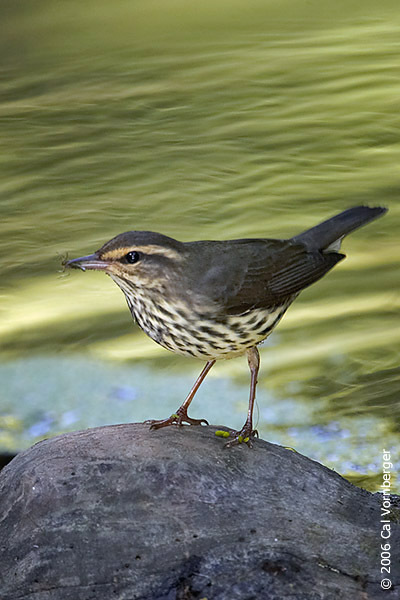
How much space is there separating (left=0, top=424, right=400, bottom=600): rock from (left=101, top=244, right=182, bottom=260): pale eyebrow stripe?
85cm

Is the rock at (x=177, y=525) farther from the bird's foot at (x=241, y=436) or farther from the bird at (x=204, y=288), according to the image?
the bird at (x=204, y=288)

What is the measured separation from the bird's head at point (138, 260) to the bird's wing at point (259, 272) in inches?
7.8

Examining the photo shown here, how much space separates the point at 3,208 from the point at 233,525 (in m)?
6.61

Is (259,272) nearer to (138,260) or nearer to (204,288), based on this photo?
(204,288)

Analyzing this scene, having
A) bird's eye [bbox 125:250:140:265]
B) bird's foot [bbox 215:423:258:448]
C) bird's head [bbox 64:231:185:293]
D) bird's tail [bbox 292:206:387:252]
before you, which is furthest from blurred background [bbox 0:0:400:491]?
bird's eye [bbox 125:250:140:265]

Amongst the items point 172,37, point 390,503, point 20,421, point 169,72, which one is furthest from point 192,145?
point 390,503

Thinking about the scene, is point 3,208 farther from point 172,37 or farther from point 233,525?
point 233,525

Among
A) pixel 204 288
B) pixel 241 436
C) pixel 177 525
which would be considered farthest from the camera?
pixel 241 436

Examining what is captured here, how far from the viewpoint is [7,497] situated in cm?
409

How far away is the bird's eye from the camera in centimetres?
407

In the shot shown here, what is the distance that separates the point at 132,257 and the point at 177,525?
3.71 feet

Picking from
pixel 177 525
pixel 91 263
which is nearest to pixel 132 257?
pixel 91 263

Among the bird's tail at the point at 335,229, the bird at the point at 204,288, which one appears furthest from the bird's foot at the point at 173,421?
the bird's tail at the point at 335,229

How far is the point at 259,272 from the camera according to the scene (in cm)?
458
